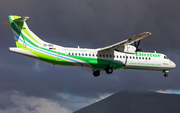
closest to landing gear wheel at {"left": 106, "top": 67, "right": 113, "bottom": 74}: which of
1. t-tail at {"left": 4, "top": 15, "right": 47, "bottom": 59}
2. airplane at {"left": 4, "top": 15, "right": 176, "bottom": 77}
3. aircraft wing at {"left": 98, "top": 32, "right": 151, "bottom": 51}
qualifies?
airplane at {"left": 4, "top": 15, "right": 176, "bottom": 77}

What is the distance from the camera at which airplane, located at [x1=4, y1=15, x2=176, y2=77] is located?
37.7 meters

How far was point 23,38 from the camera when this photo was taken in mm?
38000

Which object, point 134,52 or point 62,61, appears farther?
point 134,52

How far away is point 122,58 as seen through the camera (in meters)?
43.8

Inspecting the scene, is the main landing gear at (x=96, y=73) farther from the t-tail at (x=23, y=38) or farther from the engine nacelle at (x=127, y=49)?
the t-tail at (x=23, y=38)

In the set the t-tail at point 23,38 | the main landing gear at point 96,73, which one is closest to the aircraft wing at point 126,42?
the main landing gear at point 96,73

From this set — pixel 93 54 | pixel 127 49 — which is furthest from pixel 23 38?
pixel 127 49

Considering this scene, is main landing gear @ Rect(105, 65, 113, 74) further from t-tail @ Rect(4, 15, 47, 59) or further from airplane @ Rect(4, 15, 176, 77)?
t-tail @ Rect(4, 15, 47, 59)

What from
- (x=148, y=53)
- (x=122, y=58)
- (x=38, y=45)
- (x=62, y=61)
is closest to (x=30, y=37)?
(x=38, y=45)

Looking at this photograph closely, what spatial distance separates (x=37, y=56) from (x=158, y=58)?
19.1 metres

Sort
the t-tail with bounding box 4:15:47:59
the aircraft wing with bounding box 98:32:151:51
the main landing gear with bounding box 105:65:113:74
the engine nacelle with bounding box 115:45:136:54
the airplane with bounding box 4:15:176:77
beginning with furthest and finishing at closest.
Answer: the main landing gear with bounding box 105:65:113:74
the engine nacelle with bounding box 115:45:136:54
the aircraft wing with bounding box 98:32:151:51
the airplane with bounding box 4:15:176:77
the t-tail with bounding box 4:15:47:59

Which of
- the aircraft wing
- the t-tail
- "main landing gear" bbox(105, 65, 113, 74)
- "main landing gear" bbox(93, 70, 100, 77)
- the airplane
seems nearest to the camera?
the t-tail

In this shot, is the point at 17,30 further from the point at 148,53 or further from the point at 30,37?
the point at 148,53

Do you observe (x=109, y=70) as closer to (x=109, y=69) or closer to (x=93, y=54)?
(x=109, y=69)
